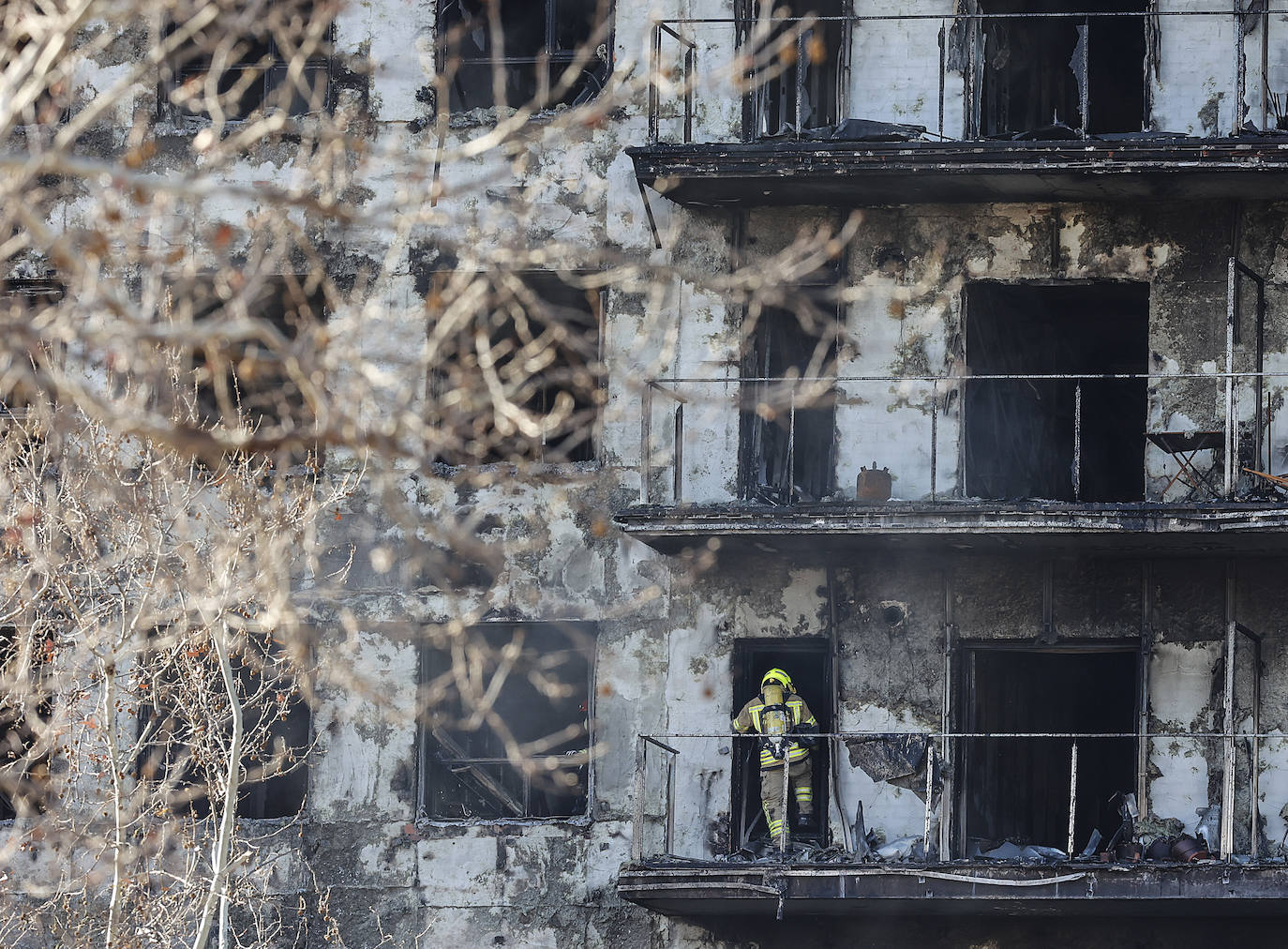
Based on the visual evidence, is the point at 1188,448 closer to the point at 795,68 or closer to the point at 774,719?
the point at 774,719

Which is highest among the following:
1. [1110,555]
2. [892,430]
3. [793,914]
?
[892,430]

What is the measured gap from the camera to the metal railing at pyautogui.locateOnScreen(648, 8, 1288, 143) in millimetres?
16516

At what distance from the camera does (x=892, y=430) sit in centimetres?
1678

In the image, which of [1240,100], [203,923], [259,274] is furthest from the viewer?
[1240,100]

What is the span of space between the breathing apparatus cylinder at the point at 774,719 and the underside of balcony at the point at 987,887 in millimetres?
1080

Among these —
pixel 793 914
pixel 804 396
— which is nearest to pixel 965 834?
pixel 793 914

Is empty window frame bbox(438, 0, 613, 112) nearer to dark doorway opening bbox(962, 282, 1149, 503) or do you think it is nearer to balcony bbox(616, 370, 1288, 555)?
balcony bbox(616, 370, 1288, 555)

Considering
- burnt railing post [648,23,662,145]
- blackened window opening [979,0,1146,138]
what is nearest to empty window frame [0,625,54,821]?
burnt railing post [648,23,662,145]

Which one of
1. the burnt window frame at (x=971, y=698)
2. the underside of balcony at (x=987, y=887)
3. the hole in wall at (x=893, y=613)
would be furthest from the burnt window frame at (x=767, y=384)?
the underside of balcony at (x=987, y=887)

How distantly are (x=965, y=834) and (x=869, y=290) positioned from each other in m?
4.63

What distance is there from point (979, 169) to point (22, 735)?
995 cm

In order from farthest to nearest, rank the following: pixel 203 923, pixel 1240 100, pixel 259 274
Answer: pixel 1240 100 → pixel 203 923 → pixel 259 274

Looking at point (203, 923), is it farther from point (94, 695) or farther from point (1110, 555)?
point (1110, 555)

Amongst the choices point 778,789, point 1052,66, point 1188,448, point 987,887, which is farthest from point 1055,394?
point 987,887
